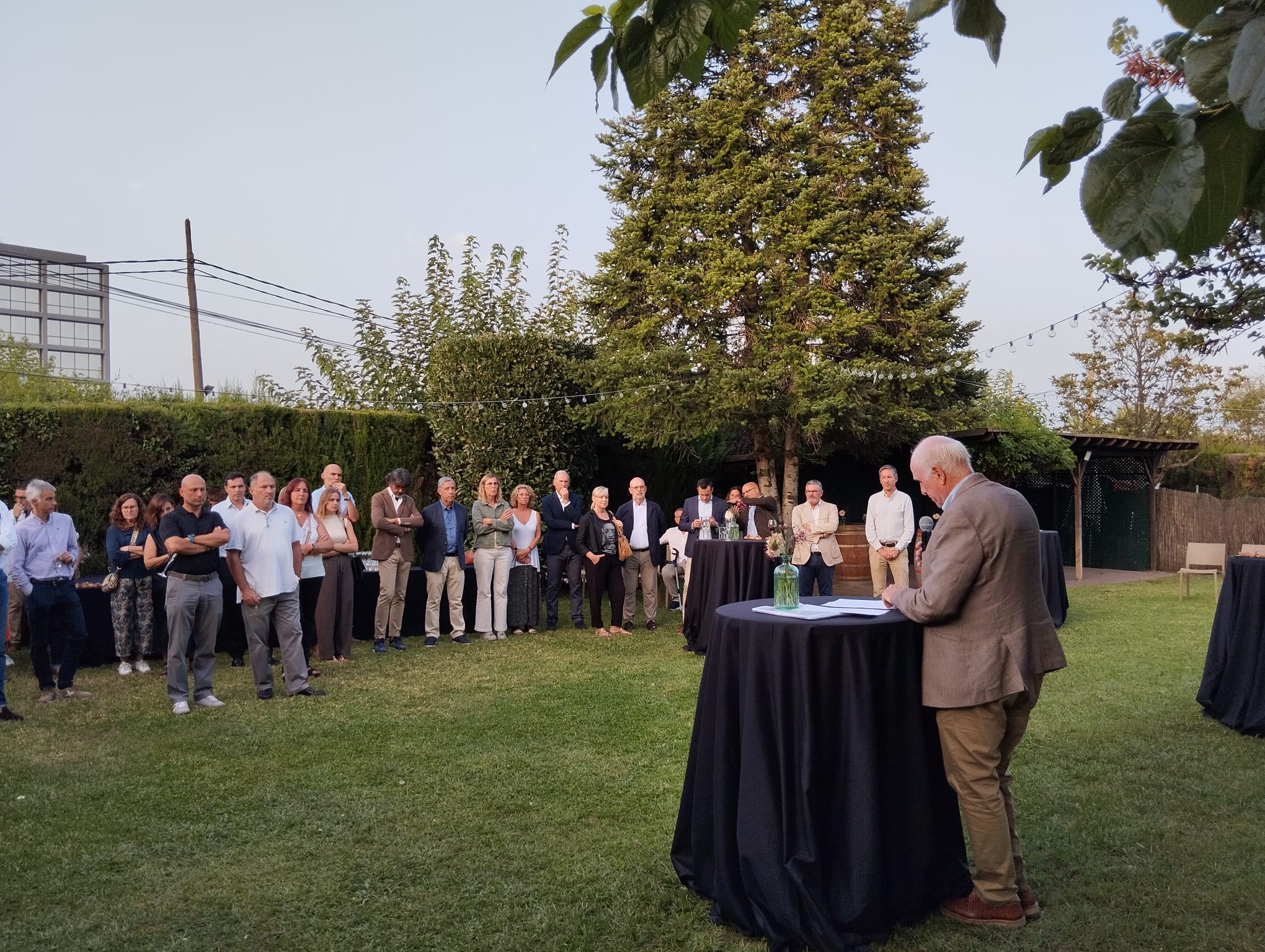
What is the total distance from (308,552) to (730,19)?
9160mm

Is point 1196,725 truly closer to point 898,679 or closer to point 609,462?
point 898,679

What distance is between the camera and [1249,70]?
0.89 m

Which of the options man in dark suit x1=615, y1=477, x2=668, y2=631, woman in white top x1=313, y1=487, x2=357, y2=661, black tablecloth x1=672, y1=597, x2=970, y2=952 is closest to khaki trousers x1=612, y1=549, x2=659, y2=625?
man in dark suit x1=615, y1=477, x2=668, y2=631

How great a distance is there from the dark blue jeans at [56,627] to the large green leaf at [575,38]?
844cm

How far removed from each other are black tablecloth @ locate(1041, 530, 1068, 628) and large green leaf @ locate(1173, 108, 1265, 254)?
1148cm

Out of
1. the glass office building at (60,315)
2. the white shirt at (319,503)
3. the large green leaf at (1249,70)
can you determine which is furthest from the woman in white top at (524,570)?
the glass office building at (60,315)

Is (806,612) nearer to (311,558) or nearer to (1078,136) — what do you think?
(1078,136)

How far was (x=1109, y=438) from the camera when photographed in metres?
20.3

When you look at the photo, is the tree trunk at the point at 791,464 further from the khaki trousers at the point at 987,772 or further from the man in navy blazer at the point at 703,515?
the khaki trousers at the point at 987,772

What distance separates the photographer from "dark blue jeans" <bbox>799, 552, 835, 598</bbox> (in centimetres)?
1075

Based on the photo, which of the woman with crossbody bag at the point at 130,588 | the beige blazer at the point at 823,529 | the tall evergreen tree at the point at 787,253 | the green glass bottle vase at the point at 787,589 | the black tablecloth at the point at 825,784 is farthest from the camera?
the tall evergreen tree at the point at 787,253

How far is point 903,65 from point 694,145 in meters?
4.30

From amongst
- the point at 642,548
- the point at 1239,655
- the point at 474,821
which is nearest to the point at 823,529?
the point at 642,548

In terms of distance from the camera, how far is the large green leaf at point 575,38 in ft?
4.25
